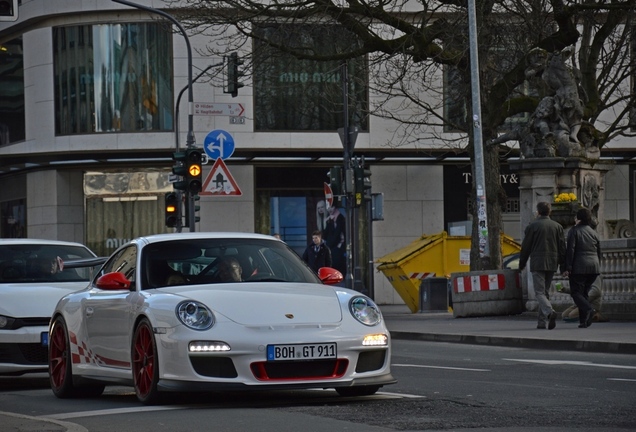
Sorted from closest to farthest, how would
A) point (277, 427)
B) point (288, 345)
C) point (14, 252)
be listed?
1. point (277, 427)
2. point (288, 345)
3. point (14, 252)

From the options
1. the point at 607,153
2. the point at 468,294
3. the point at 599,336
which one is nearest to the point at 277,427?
the point at 599,336

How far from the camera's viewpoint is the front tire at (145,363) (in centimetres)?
995

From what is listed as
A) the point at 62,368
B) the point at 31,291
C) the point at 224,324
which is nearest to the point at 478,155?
the point at 31,291

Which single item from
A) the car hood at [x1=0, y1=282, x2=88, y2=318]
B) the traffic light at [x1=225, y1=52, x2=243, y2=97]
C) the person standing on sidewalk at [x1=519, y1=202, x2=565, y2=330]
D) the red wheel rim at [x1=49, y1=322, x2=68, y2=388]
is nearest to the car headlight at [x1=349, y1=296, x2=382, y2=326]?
the red wheel rim at [x1=49, y1=322, x2=68, y2=388]

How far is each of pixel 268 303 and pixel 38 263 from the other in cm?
Answer: 549

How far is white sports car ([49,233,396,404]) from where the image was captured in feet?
31.7

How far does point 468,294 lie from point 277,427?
18910 mm

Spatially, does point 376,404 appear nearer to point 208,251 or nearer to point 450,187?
point 208,251

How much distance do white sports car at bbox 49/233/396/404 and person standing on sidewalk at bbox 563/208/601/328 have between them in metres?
10.8

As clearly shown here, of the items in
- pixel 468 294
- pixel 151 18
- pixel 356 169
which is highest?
pixel 151 18

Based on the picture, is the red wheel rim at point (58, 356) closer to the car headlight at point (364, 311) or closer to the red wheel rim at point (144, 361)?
the red wheel rim at point (144, 361)

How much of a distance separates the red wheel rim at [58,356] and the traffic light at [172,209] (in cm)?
1821

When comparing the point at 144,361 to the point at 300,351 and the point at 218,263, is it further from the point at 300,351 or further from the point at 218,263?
the point at 300,351

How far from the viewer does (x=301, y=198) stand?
4319cm
